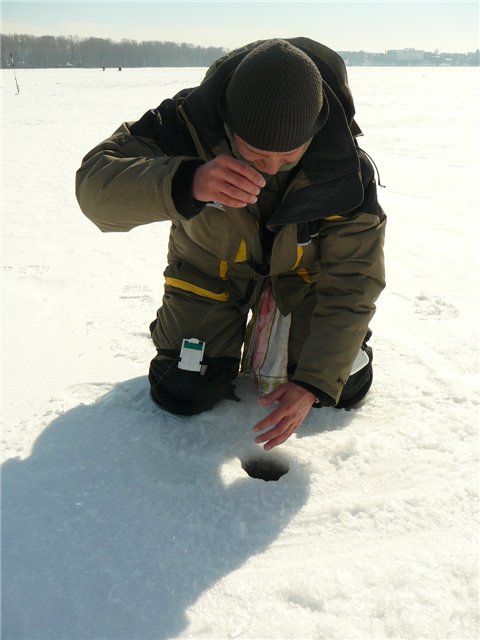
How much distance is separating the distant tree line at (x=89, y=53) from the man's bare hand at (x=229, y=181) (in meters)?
72.7

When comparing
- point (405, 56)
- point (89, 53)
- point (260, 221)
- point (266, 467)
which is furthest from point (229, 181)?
point (405, 56)

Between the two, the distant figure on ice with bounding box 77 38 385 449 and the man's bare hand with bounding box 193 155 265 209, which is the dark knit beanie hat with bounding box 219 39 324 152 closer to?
the distant figure on ice with bounding box 77 38 385 449

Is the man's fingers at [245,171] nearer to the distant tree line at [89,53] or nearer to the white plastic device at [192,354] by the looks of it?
the white plastic device at [192,354]

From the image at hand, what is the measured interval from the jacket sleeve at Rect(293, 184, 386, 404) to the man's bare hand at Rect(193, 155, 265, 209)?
1.62 ft

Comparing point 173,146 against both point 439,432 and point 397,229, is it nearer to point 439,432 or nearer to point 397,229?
point 439,432

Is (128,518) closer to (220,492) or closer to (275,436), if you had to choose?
(220,492)

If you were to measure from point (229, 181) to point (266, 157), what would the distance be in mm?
181

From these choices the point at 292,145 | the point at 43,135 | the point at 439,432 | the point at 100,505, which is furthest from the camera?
the point at 43,135

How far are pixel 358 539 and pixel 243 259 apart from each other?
926 mm

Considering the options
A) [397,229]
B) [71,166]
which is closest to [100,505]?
[397,229]

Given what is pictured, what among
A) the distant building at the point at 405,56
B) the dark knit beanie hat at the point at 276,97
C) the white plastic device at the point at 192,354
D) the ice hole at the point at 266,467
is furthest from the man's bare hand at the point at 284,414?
the distant building at the point at 405,56

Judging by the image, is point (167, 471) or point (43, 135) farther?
point (43, 135)

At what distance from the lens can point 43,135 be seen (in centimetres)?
Result: 802

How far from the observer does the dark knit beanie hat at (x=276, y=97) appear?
1210 millimetres
